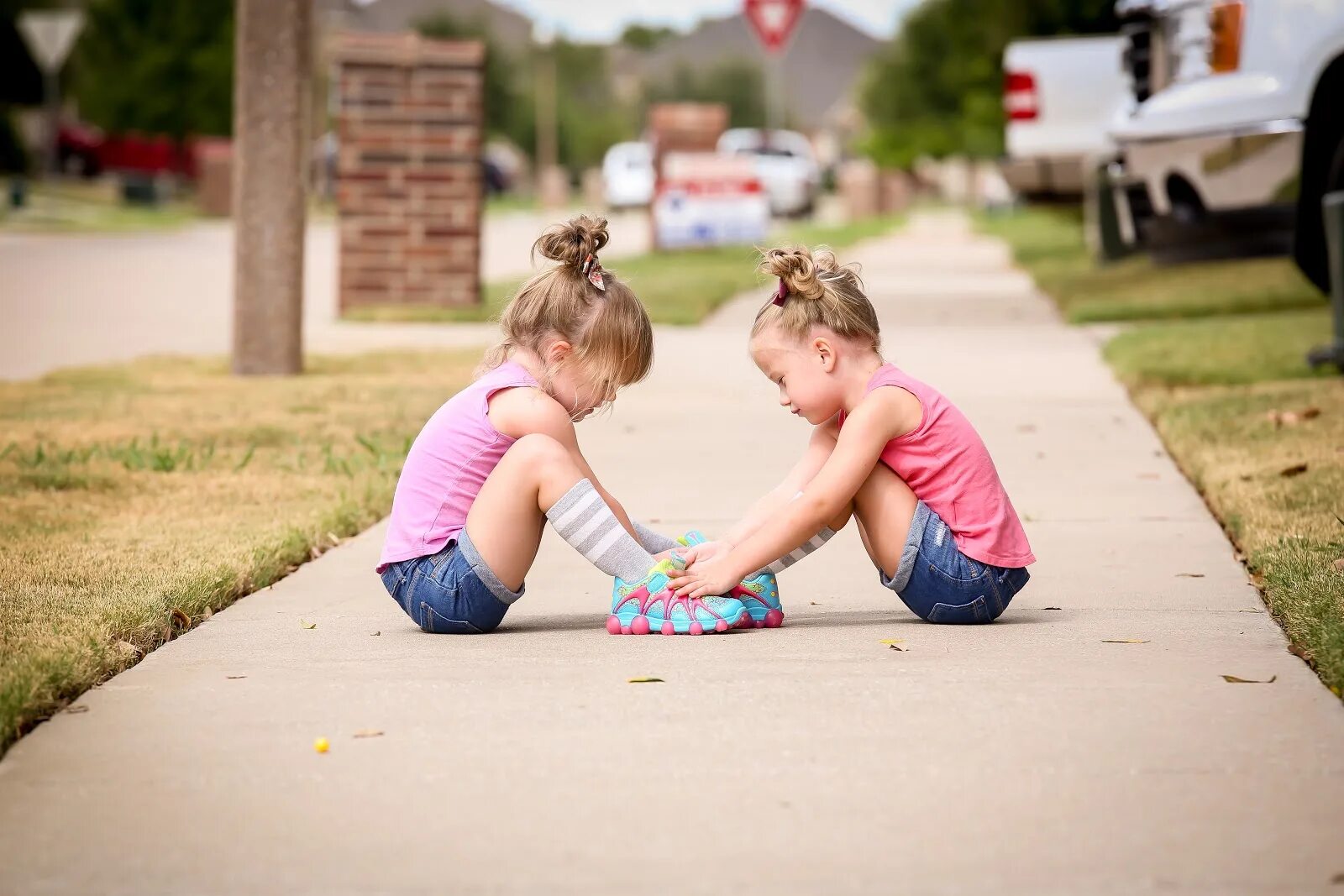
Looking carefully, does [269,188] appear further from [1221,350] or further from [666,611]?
[666,611]

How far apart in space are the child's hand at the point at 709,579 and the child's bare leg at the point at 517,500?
35 cm

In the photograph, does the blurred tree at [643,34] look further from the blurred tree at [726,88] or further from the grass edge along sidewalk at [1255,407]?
Result: the grass edge along sidewalk at [1255,407]

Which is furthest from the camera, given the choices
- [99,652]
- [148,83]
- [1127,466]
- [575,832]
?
[148,83]

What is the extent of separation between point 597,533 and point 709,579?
0.28 metres

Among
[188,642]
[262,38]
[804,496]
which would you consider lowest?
[188,642]

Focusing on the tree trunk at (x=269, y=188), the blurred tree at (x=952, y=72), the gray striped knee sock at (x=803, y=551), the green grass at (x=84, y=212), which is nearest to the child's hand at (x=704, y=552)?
the gray striped knee sock at (x=803, y=551)

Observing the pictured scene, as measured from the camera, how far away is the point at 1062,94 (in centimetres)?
1592

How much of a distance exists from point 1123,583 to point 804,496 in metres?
1.15

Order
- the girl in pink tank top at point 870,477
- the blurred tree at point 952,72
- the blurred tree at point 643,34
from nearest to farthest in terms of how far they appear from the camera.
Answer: the girl in pink tank top at point 870,477 < the blurred tree at point 952,72 < the blurred tree at point 643,34

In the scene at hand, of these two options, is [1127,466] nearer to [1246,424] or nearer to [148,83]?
[1246,424]

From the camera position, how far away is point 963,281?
1809 cm

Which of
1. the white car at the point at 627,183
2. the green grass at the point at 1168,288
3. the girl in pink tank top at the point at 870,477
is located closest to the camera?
the girl in pink tank top at the point at 870,477

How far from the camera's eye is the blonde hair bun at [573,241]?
4.42m

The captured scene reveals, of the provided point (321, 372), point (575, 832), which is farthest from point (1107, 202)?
point (575, 832)
